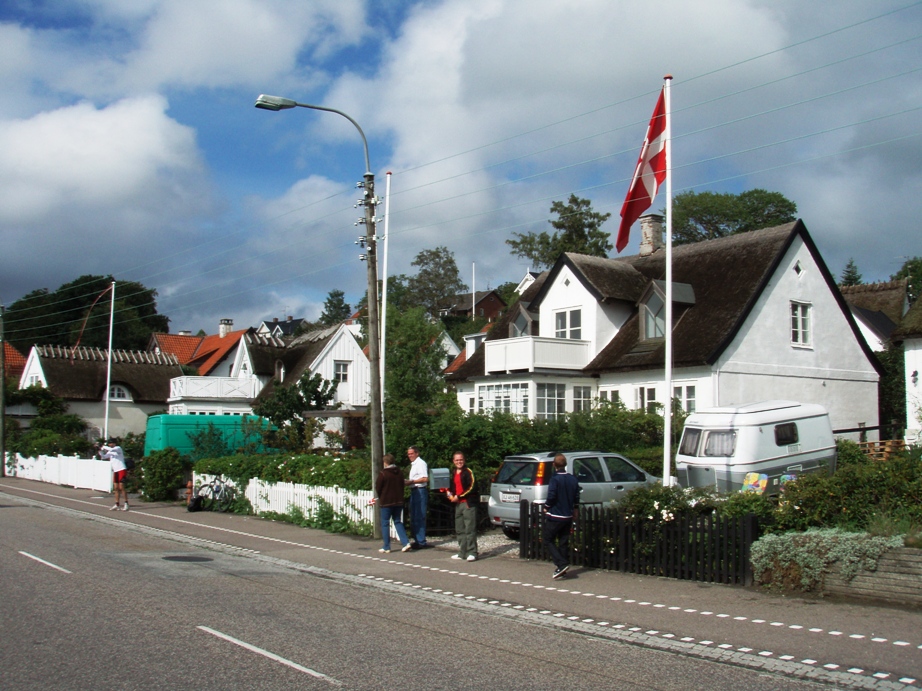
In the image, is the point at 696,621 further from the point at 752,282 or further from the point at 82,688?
the point at 752,282

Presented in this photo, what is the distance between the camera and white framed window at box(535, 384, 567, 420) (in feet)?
100

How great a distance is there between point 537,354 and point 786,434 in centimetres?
1210

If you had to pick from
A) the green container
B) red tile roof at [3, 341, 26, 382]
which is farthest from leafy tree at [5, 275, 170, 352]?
the green container

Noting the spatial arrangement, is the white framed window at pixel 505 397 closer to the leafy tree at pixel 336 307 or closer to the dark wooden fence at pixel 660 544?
the dark wooden fence at pixel 660 544

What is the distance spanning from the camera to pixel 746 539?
10.9 meters

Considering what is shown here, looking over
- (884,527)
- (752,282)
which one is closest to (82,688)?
(884,527)

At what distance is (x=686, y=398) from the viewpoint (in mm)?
27391

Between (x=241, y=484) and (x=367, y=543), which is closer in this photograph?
(x=367, y=543)

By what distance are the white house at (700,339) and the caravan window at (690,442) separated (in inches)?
278

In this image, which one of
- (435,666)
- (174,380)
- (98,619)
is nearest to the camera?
(435,666)

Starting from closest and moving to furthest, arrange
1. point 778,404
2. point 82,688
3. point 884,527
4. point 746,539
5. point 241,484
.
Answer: point 82,688
point 884,527
point 746,539
point 778,404
point 241,484

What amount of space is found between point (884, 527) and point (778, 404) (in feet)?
32.8

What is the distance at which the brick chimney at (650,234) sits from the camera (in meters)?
36.0

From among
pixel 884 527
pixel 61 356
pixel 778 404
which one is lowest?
pixel 884 527
